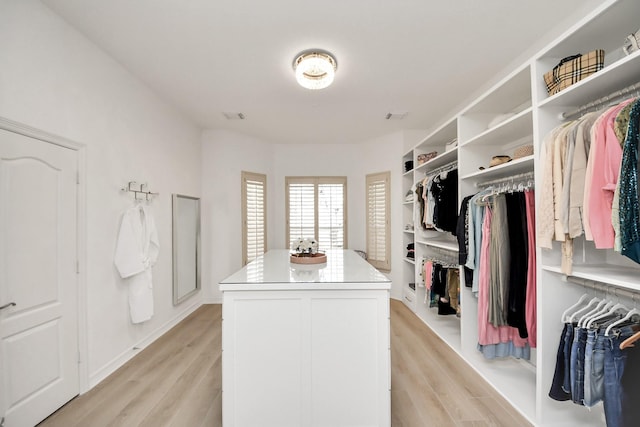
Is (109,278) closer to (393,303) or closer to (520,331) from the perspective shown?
(520,331)

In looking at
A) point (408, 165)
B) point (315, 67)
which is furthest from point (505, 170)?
point (408, 165)

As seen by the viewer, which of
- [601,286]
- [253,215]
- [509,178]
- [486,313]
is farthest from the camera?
[253,215]

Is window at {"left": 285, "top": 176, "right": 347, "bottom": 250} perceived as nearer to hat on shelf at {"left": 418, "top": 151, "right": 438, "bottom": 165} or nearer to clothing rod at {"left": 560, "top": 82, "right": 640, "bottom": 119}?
hat on shelf at {"left": 418, "top": 151, "right": 438, "bottom": 165}

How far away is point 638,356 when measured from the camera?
3.91 ft

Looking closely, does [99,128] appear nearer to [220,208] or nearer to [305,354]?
[220,208]

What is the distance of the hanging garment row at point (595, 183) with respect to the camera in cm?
115

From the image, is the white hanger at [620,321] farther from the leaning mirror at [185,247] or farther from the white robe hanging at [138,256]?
the leaning mirror at [185,247]

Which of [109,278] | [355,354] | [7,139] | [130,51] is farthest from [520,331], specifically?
[130,51]

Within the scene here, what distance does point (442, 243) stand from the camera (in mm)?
3102

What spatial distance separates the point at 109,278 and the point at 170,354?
965mm

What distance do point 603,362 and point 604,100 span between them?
53.9 inches

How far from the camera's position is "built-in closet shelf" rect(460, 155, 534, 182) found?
1877 millimetres

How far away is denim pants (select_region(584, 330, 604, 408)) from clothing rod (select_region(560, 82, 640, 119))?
122cm

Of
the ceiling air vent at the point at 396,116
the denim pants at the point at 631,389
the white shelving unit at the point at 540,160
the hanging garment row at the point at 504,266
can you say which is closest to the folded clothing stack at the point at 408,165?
the ceiling air vent at the point at 396,116
